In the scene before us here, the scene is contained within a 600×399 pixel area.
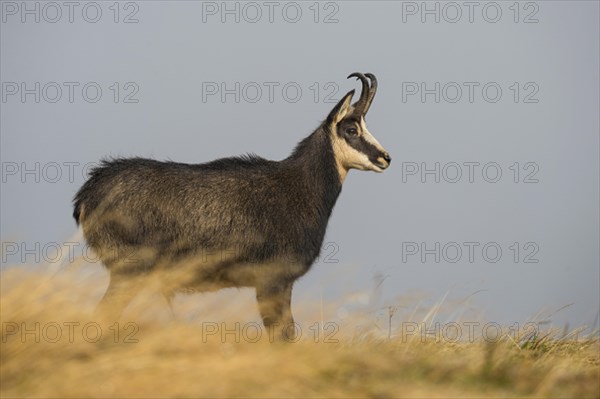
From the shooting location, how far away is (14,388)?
19.2 ft

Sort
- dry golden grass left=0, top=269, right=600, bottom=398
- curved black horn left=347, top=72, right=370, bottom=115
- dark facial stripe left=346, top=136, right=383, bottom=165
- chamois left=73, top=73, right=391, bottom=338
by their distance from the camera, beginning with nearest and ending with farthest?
1. dry golden grass left=0, top=269, right=600, bottom=398
2. chamois left=73, top=73, right=391, bottom=338
3. dark facial stripe left=346, top=136, right=383, bottom=165
4. curved black horn left=347, top=72, right=370, bottom=115

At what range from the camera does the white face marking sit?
1204cm

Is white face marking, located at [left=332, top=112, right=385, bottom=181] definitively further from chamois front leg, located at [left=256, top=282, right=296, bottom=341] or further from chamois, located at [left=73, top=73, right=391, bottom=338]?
chamois front leg, located at [left=256, top=282, right=296, bottom=341]

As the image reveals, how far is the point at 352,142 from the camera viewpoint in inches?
475

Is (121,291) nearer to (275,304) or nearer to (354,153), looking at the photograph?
(275,304)

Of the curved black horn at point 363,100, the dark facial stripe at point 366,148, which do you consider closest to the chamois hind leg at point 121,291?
the dark facial stripe at point 366,148

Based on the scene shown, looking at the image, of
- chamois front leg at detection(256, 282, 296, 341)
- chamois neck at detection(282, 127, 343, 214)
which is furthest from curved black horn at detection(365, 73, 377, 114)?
chamois front leg at detection(256, 282, 296, 341)

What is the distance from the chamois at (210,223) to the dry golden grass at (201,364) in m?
2.49

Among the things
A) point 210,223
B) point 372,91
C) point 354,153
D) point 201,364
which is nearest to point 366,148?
point 354,153

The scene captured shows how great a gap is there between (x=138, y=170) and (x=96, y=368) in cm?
523

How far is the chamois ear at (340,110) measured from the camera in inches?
473

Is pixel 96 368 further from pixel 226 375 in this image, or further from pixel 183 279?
pixel 183 279

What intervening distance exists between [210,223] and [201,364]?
16.1ft

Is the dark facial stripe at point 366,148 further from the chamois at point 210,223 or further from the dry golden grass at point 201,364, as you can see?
the dry golden grass at point 201,364
